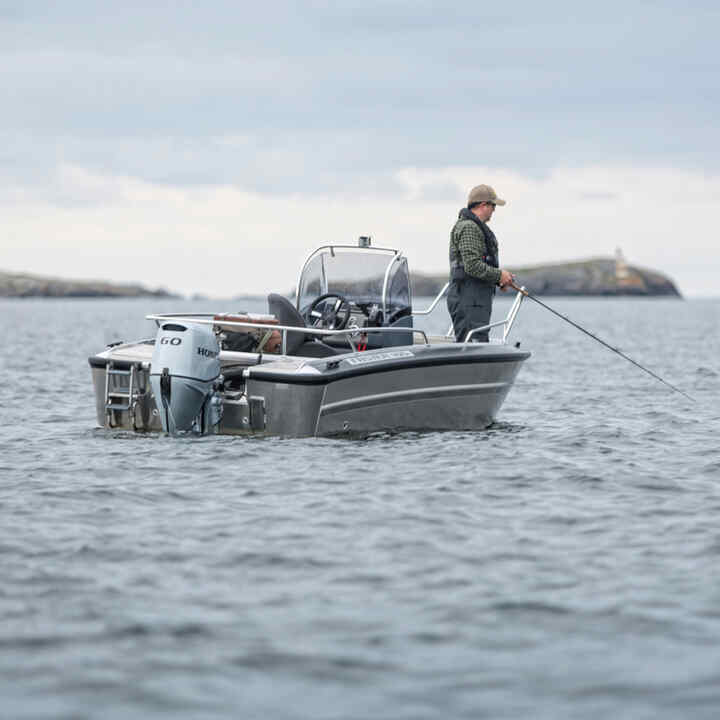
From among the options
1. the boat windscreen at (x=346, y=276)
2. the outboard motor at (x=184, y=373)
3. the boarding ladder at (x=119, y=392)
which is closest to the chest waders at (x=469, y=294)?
the boat windscreen at (x=346, y=276)

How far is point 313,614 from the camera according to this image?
19.0 ft

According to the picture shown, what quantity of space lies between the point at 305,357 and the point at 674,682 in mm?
7076

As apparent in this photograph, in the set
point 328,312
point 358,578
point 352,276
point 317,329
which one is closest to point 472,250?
point 352,276

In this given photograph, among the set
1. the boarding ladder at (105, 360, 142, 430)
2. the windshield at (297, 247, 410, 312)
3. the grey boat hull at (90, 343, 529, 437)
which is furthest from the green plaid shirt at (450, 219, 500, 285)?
the boarding ladder at (105, 360, 142, 430)

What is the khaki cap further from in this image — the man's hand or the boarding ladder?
the boarding ladder

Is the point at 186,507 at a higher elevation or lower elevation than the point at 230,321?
lower

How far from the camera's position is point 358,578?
6430mm

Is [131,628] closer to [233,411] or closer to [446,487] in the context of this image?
[446,487]

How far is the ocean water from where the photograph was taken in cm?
486

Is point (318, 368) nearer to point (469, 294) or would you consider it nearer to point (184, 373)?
point (184, 373)

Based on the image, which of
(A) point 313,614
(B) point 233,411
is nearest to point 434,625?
(A) point 313,614

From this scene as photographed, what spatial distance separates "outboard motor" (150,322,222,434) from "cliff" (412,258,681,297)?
16539cm

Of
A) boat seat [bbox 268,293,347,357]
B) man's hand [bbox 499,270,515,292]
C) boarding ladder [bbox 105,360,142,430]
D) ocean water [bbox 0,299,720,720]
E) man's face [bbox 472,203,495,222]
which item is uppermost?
man's face [bbox 472,203,495,222]

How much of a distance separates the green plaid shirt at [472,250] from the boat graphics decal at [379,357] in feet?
4.81
